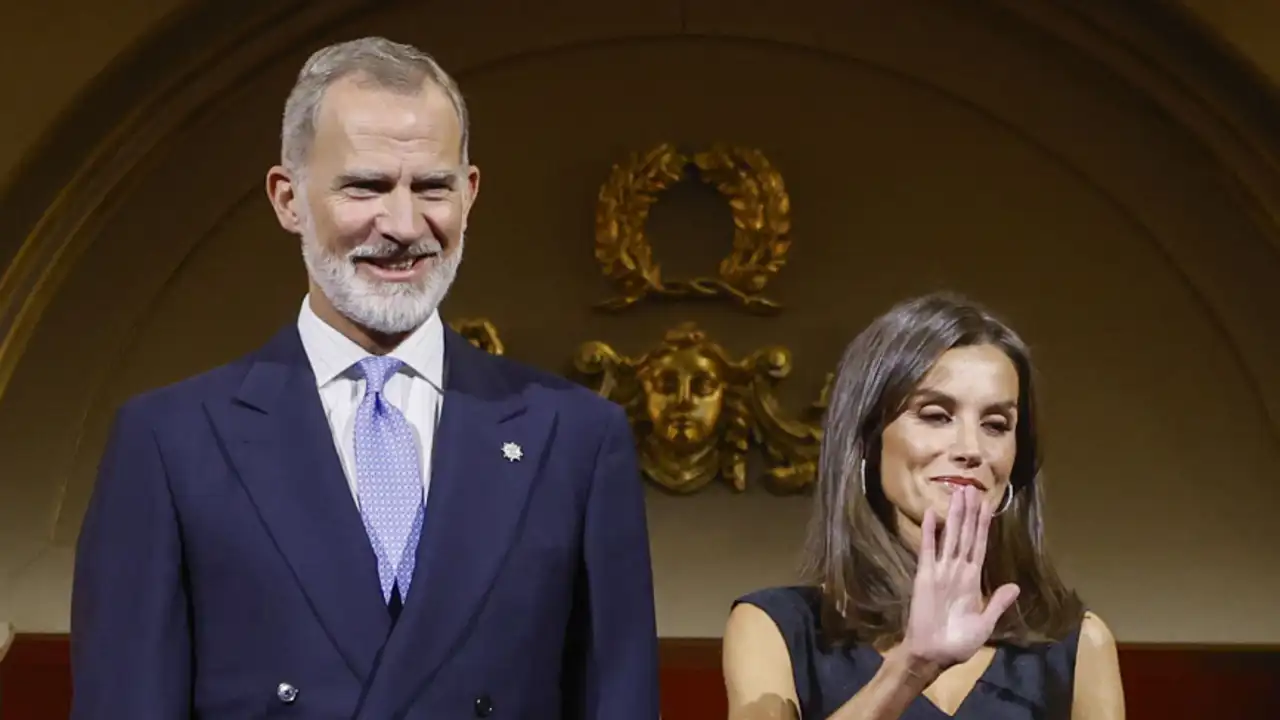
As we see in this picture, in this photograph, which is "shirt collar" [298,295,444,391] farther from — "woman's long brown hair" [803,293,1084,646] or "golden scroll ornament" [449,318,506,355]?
"golden scroll ornament" [449,318,506,355]

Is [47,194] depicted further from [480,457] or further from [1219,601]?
[1219,601]

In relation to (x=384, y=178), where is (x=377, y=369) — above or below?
below

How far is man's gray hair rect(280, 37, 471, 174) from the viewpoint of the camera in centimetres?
155

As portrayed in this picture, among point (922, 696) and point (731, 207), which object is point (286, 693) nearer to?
point (922, 696)

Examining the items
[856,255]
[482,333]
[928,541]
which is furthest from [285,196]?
[856,255]

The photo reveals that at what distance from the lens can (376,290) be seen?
1.56 metres

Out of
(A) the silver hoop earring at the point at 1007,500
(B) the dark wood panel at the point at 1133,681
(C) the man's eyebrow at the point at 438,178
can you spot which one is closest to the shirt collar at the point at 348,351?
(C) the man's eyebrow at the point at 438,178

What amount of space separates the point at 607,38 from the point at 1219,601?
132cm

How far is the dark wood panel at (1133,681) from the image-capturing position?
293 centimetres

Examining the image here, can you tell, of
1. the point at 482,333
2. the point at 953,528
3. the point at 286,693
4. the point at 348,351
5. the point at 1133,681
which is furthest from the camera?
the point at 482,333

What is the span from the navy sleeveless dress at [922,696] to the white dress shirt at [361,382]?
17.7 inches

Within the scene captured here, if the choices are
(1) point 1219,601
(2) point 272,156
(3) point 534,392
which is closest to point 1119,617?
(1) point 1219,601

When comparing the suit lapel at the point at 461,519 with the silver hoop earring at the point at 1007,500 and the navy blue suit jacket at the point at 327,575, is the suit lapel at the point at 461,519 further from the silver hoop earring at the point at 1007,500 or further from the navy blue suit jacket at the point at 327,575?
the silver hoop earring at the point at 1007,500

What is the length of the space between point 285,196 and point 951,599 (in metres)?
0.65
